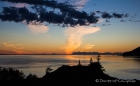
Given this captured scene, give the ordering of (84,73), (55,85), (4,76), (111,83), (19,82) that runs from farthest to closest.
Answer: (4,76), (84,73), (19,82), (55,85), (111,83)

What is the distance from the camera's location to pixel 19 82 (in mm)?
30969

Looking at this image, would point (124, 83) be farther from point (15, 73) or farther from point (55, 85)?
point (15, 73)

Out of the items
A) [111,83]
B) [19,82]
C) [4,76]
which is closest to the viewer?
[111,83]

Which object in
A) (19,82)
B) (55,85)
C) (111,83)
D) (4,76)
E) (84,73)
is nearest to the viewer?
(111,83)

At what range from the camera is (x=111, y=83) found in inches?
1057

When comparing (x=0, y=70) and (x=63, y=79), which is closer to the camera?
(x=63, y=79)

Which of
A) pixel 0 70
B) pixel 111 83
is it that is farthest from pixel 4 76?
pixel 111 83

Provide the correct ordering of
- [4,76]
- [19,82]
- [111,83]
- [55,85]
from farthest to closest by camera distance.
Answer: [4,76]
[19,82]
[55,85]
[111,83]

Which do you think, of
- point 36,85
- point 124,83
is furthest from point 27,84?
point 124,83

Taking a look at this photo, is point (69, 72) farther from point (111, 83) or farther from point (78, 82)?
point (111, 83)

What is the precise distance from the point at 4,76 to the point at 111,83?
28.3 m

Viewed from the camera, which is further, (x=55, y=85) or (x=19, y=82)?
(x=19, y=82)

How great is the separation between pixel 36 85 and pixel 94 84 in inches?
385

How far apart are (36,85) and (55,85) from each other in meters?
3.24
